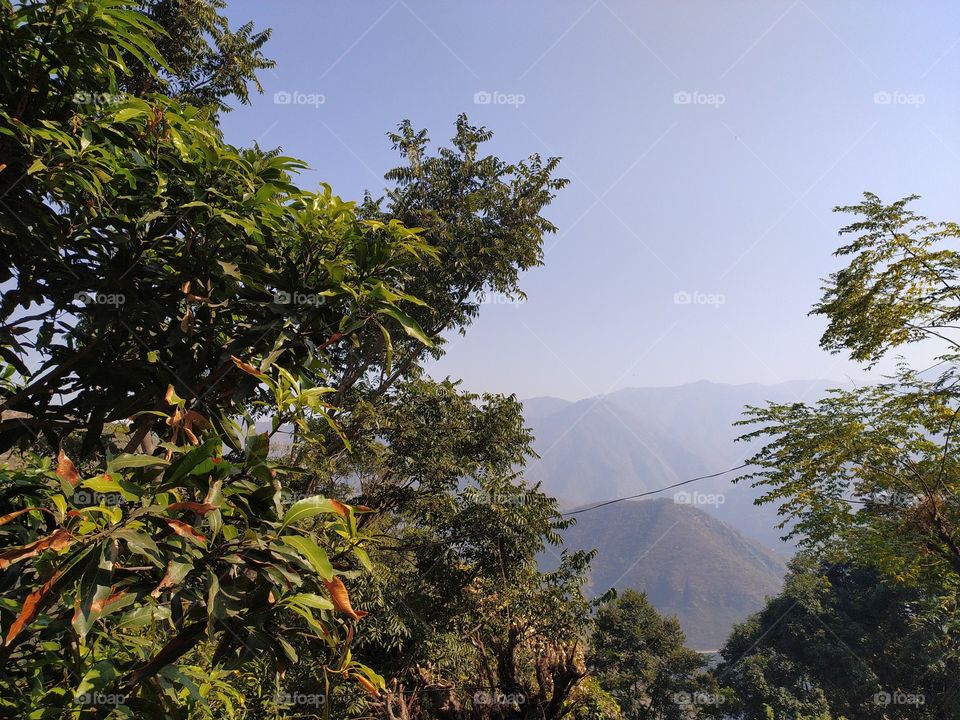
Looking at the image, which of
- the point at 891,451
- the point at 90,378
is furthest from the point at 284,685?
the point at 891,451

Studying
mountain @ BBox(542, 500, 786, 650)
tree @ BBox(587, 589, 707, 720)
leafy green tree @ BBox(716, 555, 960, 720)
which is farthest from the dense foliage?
mountain @ BBox(542, 500, 786, 650)

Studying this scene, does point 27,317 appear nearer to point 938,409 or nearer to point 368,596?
point 368,596

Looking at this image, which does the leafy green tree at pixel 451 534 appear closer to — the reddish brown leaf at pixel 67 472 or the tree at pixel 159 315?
the tree at pixel 159 315

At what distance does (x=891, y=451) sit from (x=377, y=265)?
11.9 meters

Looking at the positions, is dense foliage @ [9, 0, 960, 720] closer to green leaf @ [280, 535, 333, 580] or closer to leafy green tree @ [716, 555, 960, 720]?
green leaf @ [280, 535, 333, 580]

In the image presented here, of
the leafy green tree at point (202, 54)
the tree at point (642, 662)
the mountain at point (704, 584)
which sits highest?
the leafy green tree at point (202, 54)

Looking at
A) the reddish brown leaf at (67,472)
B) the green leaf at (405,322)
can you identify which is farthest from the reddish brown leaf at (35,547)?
the green leaf at (405,322)

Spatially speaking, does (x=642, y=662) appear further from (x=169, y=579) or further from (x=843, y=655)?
(x=169, y=579)

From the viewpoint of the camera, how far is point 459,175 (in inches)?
439

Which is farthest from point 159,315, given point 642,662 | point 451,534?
point 642,662

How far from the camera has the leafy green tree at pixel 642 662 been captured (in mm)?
33906

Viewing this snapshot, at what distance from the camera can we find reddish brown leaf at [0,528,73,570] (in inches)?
40.1

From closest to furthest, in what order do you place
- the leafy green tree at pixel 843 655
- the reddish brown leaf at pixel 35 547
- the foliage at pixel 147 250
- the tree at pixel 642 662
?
the reddish brown leaf at pixel 35 547
the foliage at pixel 147 250
the leafy green tree at pixel 843 655
the tree at pixel 642 662

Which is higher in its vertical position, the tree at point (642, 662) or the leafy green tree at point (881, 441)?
the leafy green tree at point (881, 441)
